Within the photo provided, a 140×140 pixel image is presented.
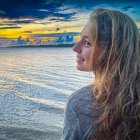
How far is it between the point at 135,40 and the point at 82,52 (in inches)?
10.4

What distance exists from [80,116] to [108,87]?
0.60ft

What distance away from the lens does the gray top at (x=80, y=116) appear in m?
1.49

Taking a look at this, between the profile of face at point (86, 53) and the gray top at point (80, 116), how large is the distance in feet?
0.56

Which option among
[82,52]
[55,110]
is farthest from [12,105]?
[82,52]

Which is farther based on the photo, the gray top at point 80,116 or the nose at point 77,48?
the nose at point 77,48

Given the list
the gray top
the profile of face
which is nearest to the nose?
the profile of face

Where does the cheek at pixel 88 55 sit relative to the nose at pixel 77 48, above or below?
below

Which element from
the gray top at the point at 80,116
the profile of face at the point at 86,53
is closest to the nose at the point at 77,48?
the profile of face at the point at 86,53

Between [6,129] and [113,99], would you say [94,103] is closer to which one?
[113,99]

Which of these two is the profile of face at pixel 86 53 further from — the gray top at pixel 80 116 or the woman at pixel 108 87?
the gray top at pixel 80 116

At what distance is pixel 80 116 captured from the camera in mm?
1494

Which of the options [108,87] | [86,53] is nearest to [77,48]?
[86,53]

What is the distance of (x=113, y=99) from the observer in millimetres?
1526

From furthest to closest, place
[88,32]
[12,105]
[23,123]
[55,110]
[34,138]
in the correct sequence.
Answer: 1. [12,105]
2. [55,110]
3. [23,123]
4. [34,138]
5. [88,32]
